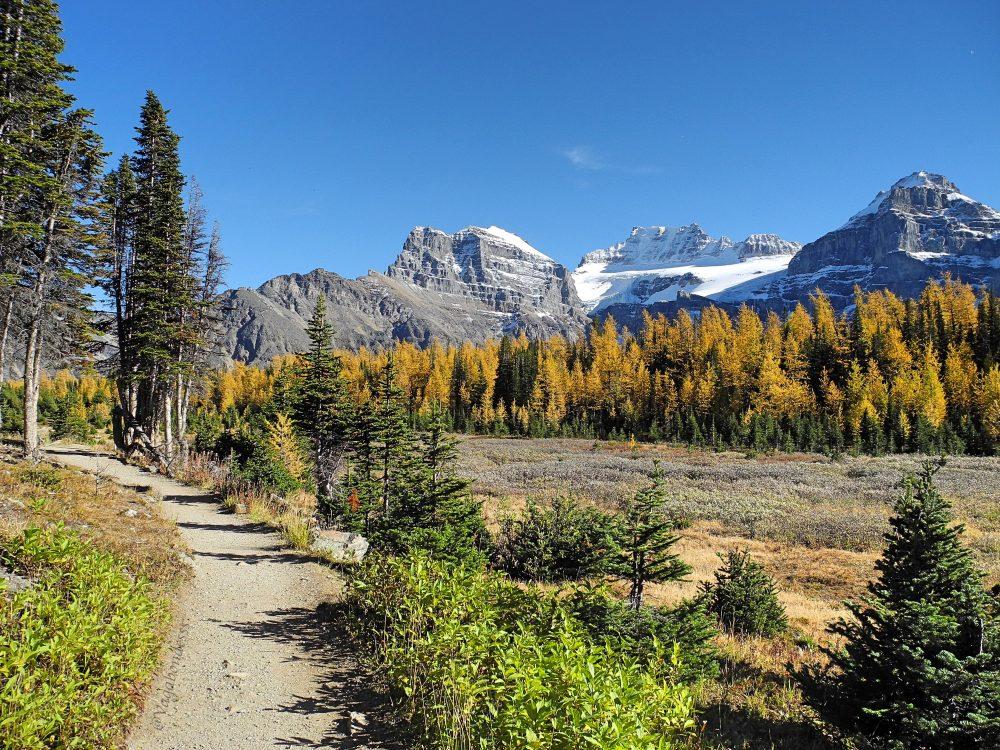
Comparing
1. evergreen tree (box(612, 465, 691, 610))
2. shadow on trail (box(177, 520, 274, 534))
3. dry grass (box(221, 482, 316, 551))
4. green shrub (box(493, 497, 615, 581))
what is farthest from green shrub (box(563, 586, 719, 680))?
shadow on trail (box(177, 520, 274, 534))

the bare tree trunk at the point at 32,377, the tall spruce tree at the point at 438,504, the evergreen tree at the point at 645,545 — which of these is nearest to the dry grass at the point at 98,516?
the bare tree trunk at the point at 32,377

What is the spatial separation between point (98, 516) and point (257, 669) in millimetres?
6871

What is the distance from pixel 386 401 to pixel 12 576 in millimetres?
7863

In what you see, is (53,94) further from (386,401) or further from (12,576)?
(12,576)

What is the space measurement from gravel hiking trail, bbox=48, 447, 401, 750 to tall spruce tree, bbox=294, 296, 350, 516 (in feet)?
20.5

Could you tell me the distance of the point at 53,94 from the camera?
18312 mm

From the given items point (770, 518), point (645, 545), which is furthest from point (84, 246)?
point (770, 518)

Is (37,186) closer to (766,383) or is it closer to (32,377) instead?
(32,377)

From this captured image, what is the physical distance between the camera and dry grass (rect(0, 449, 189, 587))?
9.09 metres

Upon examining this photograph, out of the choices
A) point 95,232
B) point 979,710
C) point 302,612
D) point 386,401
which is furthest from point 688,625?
point 95,232

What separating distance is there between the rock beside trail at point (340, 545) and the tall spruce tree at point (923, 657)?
910cm

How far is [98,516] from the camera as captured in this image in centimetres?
1105

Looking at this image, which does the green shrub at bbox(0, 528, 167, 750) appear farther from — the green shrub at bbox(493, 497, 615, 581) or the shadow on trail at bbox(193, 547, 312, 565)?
the green shrub at bbox(493, 497, 615, 581)

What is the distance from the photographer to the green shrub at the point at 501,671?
11.3 feet
